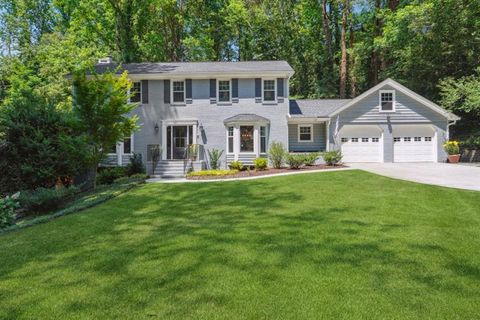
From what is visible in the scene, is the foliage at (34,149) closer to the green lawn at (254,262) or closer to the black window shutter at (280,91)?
the green lawn at (254,262)

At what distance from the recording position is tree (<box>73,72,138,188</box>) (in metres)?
12.2

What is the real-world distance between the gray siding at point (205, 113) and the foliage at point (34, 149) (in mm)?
6392

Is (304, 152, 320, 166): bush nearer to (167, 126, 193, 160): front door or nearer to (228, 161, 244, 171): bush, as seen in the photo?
(228, 161, 244, 171): bush

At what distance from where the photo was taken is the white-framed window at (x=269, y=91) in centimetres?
1877

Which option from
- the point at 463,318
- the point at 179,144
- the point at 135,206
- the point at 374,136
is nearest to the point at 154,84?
the point at 179,144

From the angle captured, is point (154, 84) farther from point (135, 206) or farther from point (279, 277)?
point (279, 277)

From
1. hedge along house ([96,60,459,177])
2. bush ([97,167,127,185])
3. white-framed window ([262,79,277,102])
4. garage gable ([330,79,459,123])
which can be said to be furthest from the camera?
garage gable ([330,79,459,123])

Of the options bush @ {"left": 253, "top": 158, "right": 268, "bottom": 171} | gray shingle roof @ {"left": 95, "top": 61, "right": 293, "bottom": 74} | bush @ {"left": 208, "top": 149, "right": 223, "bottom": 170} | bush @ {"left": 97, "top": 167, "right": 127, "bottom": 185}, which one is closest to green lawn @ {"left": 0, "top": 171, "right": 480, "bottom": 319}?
bush @ {"left": 253, "top": 158, "right": 268, "bottom": 171}

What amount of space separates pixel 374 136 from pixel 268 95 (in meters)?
7.14

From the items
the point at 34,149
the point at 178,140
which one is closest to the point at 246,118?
the point at 178,140

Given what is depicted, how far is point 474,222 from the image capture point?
622 cm

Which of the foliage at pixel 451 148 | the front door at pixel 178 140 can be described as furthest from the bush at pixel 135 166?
the foliage at pixel 451 148

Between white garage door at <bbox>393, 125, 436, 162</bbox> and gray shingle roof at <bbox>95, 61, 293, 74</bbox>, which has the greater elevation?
gray shingle roof at <bbox>95, 61, 293, 74</bbox>

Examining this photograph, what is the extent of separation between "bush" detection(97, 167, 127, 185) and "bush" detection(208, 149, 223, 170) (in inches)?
188
